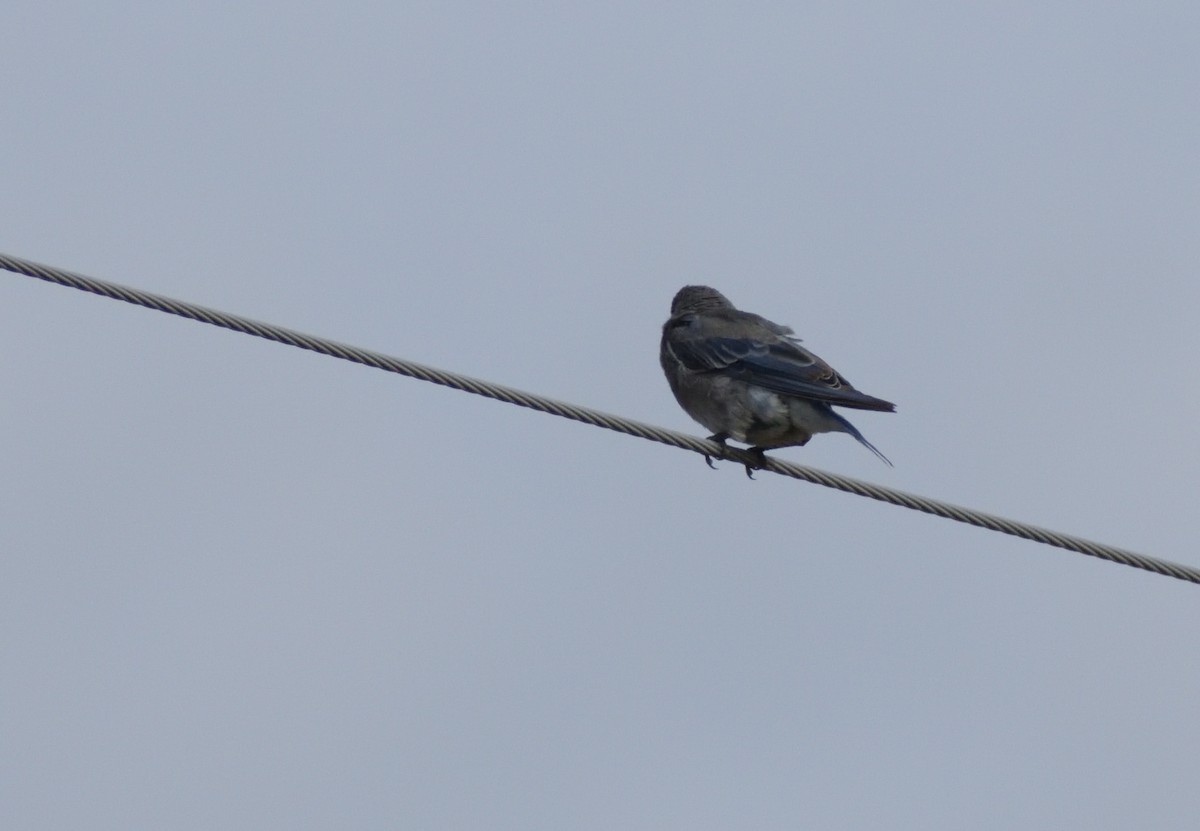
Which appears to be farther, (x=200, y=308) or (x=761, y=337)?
(x=761, y=337)

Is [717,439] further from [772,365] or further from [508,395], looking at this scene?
[508,395]

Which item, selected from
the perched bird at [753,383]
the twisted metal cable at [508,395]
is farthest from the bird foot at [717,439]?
the twisted metal cable at [508,395]

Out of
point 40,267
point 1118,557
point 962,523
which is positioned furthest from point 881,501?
point 40,267

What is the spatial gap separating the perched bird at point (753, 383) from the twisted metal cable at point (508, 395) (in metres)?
2.07

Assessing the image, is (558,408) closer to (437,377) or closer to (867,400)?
(437,377)

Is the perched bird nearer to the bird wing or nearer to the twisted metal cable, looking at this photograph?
the bird wing

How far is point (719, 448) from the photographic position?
28.7ft

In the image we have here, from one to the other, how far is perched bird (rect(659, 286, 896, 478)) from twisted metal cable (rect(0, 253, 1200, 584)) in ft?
6.78

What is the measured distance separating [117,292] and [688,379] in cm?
490

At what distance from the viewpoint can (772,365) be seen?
35.2 ft

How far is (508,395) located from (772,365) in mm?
3600

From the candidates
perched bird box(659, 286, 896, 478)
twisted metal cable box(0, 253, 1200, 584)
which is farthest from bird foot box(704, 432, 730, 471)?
twisted metal cable box(0, 253, 1200, 584)

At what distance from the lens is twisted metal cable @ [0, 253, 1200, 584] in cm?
689

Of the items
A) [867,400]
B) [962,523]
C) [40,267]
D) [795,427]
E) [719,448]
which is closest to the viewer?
[40,267]
